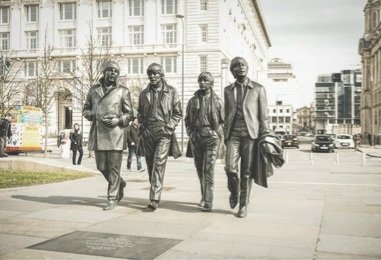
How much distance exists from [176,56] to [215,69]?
5102 mm

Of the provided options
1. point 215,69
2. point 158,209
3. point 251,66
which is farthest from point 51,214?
point 251,66

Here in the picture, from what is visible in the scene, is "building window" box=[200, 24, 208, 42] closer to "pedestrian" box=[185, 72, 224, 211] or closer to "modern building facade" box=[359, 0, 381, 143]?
"modern building facade" box=[359, 0, 381, 143]

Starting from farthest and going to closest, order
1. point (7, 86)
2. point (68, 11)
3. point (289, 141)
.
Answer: point (68, 11) < point (289, 141) < point (7, 86)

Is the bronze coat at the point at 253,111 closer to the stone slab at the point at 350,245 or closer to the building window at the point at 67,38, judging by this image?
the stone slab at the point at 350,245

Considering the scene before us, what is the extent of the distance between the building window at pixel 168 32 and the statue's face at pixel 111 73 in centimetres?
5032

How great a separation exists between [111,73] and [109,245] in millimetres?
3250

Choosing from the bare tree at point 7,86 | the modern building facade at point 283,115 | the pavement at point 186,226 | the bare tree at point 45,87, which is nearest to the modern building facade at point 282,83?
the modern building facade at point 283,115

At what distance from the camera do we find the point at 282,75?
16762 centimetres

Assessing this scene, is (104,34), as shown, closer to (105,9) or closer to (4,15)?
(105,9)

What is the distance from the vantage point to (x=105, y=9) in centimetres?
6019

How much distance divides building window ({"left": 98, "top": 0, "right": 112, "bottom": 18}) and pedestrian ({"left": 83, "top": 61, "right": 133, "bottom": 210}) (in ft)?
179

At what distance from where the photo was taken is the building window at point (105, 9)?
59781 millimetres

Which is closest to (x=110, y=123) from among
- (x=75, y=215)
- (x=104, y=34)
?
(x=75, y=215)

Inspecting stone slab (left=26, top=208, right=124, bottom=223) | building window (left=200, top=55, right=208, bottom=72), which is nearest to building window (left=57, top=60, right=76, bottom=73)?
building window (left=200, top=55, right=208, bottom=72)
